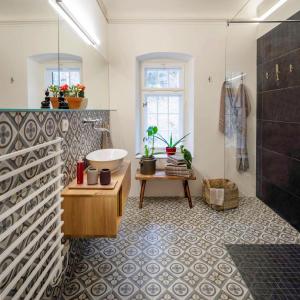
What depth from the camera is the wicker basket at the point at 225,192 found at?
11.1 ft

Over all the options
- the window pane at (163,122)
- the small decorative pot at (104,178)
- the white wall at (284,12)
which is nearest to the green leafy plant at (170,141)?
the window pane at (163,122)

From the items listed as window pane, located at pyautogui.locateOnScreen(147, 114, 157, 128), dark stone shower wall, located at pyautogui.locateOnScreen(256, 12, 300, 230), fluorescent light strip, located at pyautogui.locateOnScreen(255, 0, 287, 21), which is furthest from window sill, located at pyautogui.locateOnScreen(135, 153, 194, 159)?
fluorescent light strip, located at pyautogui.locateOnScreen(255, 0, 287, 21)

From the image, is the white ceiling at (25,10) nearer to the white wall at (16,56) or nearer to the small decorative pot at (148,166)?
the white wall at (16,56)

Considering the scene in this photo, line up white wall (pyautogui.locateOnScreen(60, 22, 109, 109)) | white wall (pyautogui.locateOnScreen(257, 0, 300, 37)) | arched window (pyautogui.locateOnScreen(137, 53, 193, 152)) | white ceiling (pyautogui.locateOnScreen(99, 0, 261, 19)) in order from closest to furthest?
white wall (pyautogui.locateOnScreen(60, 22, 109, 109)) < white wall (pyautogui.locateOnScreen(257, 0, 300, 37)) < white ceiling (pyautogui.locateOnScreen(99, 0, 261, 19)) < arched window (pyautogui.locateOnScreen(137, 53, 193, 152))

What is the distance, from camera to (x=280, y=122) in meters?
3.13

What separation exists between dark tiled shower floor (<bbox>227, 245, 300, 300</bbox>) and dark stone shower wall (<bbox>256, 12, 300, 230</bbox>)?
2.10 feet

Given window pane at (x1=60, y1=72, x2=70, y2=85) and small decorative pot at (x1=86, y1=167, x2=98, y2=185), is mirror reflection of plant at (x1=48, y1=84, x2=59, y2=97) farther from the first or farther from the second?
small decorative pot at (x1=86, y1=167, x2=98, y2=185)

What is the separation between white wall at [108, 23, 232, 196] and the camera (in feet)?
12.1

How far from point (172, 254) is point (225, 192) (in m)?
1.30

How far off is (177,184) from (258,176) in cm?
115

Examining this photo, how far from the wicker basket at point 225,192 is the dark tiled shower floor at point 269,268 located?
3.03 ft

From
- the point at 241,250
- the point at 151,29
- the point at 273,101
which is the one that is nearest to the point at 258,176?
the point at 273,101

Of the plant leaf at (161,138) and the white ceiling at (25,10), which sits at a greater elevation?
the white ceiling at (25,10)

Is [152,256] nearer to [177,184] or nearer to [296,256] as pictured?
[296,256]
